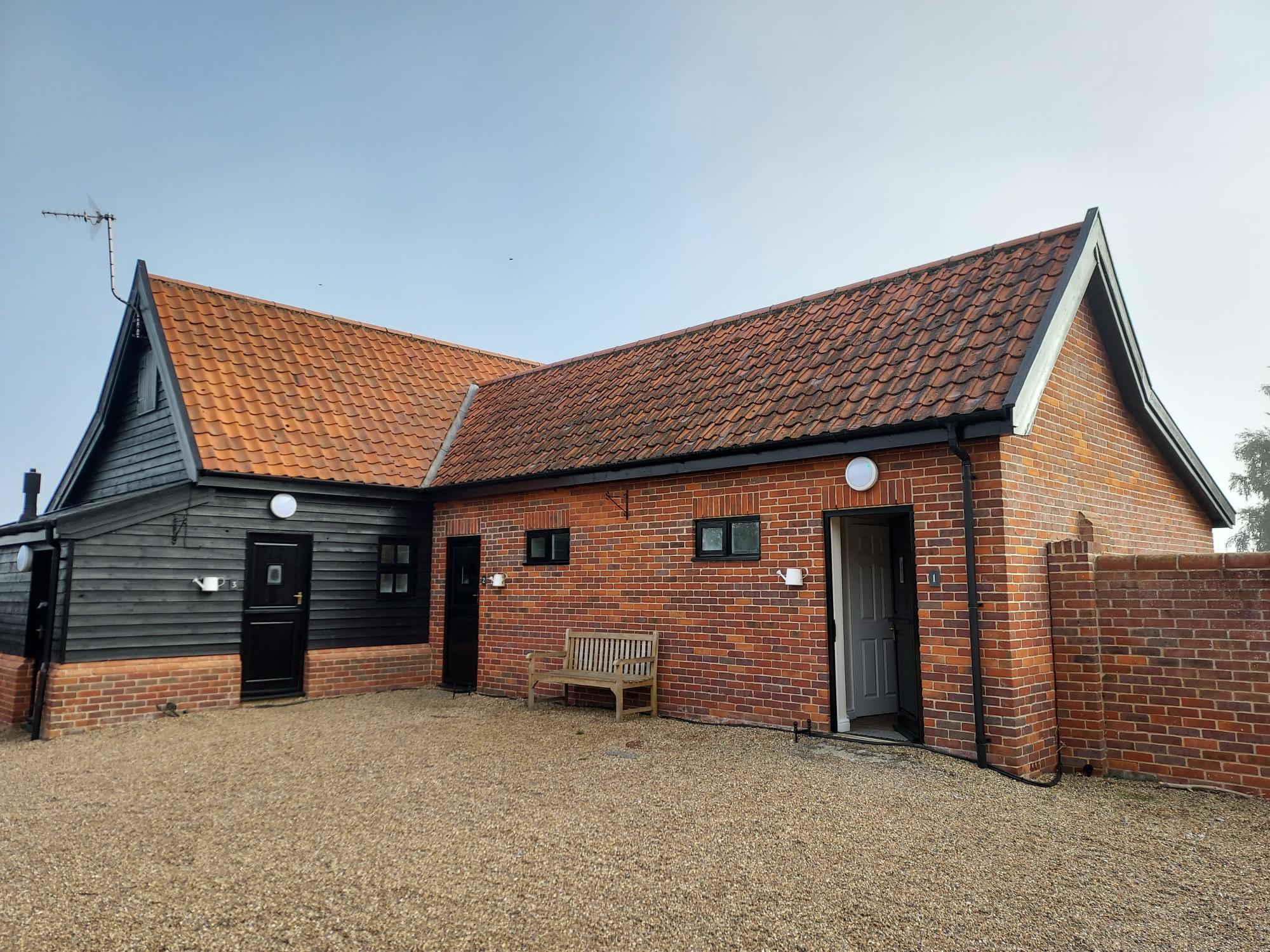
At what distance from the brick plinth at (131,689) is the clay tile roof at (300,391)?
8.21 ft

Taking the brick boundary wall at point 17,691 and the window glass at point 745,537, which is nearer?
the window glass at point 745,537

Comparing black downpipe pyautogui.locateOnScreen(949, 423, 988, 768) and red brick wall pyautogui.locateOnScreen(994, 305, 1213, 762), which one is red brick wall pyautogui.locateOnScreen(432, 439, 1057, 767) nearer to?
black downpipe pyautogui.locateOnScreen(949, 423, 988, 768)

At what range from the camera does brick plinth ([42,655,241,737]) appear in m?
8.77

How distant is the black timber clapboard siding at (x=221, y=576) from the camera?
30.2 ft

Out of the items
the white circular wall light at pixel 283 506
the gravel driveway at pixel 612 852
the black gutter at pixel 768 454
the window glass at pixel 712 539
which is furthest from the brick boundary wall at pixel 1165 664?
the white circular wall light at pixel 283 506

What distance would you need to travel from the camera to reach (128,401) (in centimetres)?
1263

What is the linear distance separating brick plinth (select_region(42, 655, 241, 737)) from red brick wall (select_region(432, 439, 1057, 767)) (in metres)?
3.37

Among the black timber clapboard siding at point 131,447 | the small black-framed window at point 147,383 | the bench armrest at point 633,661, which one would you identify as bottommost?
the bench armrest at point 633,661

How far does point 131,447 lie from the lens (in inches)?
481

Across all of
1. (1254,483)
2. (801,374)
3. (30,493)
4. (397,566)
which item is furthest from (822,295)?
(1254,483)

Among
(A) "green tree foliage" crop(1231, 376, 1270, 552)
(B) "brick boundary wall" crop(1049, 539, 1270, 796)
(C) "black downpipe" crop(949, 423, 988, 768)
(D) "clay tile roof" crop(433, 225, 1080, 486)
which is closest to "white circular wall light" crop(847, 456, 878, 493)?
(D) "clay tile roof" crop(433, 225, 1080, 486)

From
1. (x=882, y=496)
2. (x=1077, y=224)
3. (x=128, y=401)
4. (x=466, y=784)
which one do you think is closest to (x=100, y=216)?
(x=128, y=401)

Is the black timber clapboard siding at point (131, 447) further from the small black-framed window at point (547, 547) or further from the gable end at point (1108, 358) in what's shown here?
the gable end at point (1108, 358)

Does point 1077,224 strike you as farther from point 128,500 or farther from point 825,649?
point 128,500
